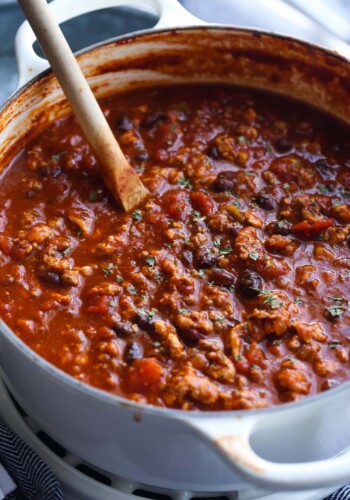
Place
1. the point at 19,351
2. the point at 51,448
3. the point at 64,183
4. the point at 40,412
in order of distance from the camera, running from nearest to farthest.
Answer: the point at 19,351 → the point at 40,412 → the point at 51,448 → the point at 64,183

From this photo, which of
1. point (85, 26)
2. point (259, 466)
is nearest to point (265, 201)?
point (259, 466)

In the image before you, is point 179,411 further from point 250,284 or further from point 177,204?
point 177,204

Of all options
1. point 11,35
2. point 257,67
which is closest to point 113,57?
point 257,67

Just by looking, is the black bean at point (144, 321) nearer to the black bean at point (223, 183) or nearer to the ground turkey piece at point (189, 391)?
the ground turkey piece at point (189, 391)

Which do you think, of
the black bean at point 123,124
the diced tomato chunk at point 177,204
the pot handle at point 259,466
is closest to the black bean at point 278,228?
the diced tomato chunk at point 177,204

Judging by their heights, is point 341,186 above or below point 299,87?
below

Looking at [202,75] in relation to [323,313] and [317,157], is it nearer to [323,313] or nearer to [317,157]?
[317,157]
